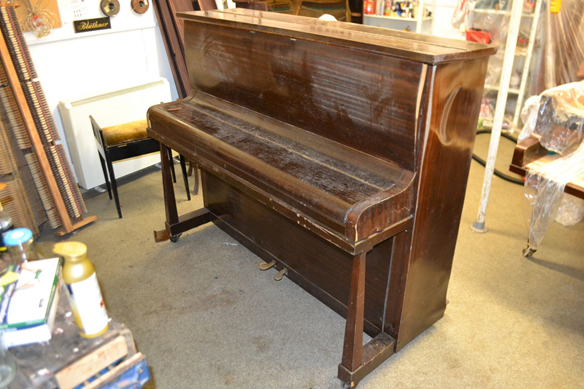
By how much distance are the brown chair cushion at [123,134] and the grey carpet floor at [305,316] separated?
52cm

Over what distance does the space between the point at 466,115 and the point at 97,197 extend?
2565 millimetres

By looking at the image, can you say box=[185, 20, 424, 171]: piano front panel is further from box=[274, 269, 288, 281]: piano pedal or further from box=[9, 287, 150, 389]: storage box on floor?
box=[9, 287, 150, 389]: storage box on floor

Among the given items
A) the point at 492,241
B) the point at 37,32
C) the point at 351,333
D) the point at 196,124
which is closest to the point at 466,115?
the point at 351,333

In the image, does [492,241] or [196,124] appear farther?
[492,241]

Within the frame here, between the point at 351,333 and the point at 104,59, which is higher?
the point at 104,59

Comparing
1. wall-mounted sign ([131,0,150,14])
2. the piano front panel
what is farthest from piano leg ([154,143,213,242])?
wall-mounted sign ([131,0,150,14])

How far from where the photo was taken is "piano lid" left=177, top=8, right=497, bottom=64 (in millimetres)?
1399

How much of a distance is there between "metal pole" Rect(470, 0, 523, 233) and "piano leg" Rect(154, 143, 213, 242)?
5.29ft

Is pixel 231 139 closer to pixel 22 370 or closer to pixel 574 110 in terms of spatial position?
pixel 22 370

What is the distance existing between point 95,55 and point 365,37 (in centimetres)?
225

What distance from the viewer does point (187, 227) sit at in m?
2.71

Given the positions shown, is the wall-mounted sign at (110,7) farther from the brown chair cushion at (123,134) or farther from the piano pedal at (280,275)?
the piano pedal at (280,275)

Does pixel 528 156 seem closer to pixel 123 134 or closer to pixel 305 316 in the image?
pixel 305 316

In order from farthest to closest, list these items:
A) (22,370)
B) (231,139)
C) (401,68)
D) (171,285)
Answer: (171,285) → (231,139) → (401,68) → (22,370)
